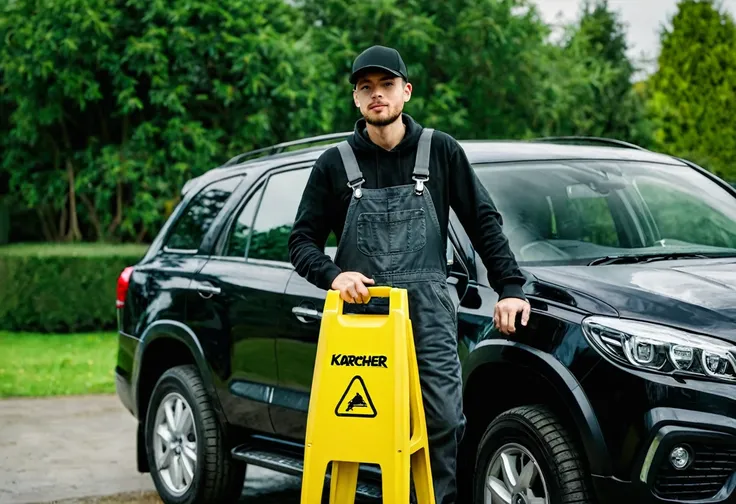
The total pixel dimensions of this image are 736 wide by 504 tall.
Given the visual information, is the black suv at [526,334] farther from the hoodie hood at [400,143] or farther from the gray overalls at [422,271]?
the hoodie hood at [400,143]

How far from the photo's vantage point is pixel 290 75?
20078 millimetres

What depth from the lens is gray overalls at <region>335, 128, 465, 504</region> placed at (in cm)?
421

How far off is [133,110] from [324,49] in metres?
7.65

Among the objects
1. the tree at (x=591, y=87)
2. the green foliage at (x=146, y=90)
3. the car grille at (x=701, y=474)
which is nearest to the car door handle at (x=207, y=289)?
the car grille at (x=701, y=474)

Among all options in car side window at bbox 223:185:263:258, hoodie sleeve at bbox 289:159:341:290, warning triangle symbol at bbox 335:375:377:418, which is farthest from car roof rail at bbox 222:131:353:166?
warning triangle symbol at bbox 335:375:377:418

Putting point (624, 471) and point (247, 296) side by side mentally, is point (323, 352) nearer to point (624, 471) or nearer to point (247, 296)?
point (624, 471)

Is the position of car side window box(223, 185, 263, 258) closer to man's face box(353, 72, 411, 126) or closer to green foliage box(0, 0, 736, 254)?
man's face box(353, 72, 411, 126)

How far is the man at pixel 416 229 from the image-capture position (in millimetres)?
4211

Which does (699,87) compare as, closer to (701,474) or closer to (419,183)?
(419,183)

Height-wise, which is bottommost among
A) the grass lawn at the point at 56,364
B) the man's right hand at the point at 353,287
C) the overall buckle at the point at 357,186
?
the grass lawn at the point at 56,364

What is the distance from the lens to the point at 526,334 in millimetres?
4367

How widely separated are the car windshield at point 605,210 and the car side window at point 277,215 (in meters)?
1.11

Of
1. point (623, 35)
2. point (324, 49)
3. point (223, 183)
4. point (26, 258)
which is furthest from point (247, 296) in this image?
point (623, 35)

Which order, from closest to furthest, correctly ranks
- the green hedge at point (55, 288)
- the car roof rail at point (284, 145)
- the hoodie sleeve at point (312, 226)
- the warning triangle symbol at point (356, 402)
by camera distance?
the warning triangle symbol at point (356, 402) < the hoodie sleeve at point (312, 226) < the car roof rail at point (284, 145) < the green hedge at point (55, 288)
